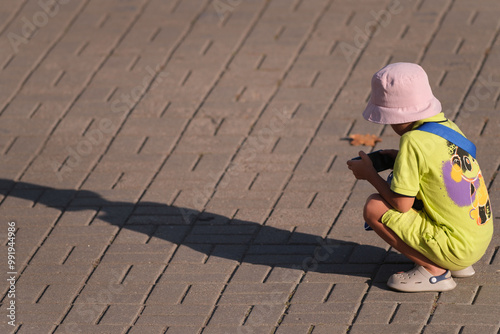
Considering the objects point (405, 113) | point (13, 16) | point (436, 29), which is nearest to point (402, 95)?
point (405, 113)

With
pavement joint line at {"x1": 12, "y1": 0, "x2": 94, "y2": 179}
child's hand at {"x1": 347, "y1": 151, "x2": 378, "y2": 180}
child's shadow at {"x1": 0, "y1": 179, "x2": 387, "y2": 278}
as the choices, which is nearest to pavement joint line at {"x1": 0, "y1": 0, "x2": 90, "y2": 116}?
pavement joint line at {"x1": 12, "y1": 0, "x2": 94, "y2": 179}

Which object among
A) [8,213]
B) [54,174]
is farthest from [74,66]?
[8,213]

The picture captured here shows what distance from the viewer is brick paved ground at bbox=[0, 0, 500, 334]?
13.6 ft

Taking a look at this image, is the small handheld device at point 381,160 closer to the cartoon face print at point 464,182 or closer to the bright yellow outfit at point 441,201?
the bright yellow outfit at point 441,201

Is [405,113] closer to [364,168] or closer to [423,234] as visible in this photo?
[364,168]

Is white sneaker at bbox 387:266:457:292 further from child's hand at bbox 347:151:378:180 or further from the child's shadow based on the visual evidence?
child's hand at bbox 347:151:378:180

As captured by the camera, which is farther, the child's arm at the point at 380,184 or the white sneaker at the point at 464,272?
the white sneaker at the point at 464,272

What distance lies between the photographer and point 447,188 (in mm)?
3869

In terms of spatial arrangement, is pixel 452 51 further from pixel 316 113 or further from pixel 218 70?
pixel 218 70

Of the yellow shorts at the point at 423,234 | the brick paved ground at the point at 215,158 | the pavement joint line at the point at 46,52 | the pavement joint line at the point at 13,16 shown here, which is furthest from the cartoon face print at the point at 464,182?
the pavement joint line at the point at 13,16

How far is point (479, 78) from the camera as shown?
6066 millimetres

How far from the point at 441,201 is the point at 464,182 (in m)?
0.15

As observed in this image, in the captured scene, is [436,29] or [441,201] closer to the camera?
[441,201]

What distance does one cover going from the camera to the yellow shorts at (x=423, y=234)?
3934mm
